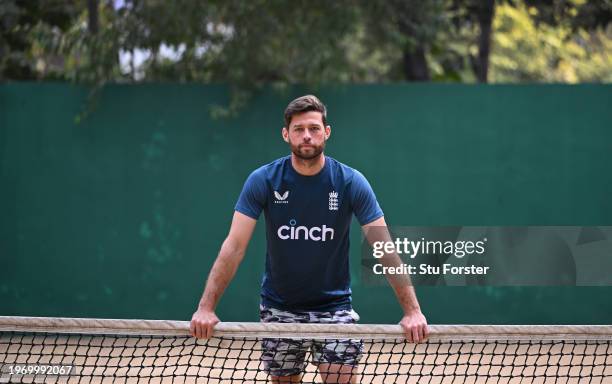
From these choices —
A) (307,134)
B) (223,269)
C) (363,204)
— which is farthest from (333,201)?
(223,269)

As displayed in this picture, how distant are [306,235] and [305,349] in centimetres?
55

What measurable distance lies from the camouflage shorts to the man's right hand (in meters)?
0.45

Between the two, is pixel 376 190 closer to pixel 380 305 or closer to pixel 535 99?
pixel 380 305

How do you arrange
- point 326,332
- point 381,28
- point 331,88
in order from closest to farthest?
point 326,332
point 331,88
point 381,28

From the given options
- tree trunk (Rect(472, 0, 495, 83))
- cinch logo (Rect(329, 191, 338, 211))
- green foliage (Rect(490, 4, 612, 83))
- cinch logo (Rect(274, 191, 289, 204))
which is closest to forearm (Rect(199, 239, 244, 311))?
cinch logo (Rect(274, 191, 289, 204))

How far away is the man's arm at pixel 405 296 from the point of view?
3.62 meters

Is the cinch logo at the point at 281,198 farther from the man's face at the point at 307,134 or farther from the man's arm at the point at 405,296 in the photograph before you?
the man's arm at the point at 405,296

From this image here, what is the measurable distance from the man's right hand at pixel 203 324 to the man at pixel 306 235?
0.84ft

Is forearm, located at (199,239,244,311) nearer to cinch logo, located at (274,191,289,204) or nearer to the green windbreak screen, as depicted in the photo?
cinch logo, located at (274,191,289,204)

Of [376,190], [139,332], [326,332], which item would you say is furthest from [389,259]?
[376,190]

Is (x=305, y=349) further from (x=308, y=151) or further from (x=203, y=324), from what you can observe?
(x=308, y=151)

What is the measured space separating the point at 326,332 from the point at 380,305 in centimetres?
378

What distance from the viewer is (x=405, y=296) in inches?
145

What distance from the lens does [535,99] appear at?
741 cm
